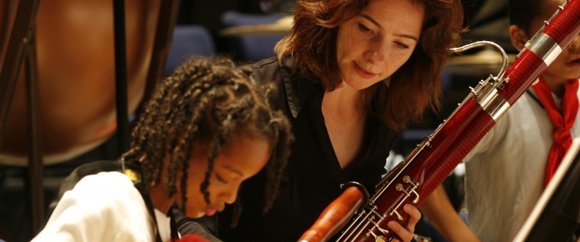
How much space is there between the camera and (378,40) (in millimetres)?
1592

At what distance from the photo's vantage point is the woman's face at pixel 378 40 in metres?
1.58

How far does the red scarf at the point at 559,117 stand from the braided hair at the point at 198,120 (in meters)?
0.66

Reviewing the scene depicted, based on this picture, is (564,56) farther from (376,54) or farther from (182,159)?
(182,159)

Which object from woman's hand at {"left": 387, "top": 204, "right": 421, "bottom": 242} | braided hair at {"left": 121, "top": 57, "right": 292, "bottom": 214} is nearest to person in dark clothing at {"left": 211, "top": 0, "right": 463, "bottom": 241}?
woman's hand at {"left": 387, "top": 204, "right": 421, "bottom": 242}

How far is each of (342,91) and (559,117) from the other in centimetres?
39

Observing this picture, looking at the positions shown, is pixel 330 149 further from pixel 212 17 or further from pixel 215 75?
pixel 212 17

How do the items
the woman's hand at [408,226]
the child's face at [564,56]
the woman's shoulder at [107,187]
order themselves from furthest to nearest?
the child's face at [564,56]
the woman's hand at [408,226]
the woman's shoulder at [107,187]

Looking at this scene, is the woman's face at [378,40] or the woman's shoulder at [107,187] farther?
the woman's face at [378,40]

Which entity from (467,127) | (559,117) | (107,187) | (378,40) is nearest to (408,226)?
(467,127)

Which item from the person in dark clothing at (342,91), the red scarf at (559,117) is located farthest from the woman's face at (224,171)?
the red scarf at (559,117)

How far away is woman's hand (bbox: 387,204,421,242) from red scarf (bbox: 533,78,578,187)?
321 millimetres

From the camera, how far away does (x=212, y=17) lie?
411cm

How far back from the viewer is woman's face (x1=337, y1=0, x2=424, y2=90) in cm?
158

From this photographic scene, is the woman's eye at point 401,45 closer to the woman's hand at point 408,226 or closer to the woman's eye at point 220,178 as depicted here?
the woman's hand at point 408,226
